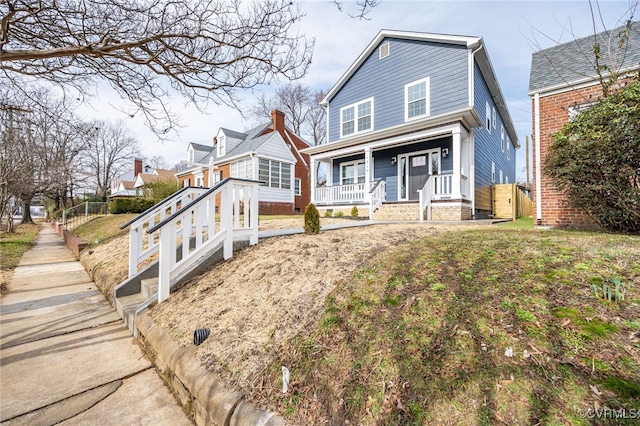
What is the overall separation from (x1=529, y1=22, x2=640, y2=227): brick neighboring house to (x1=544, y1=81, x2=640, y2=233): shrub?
1.22m

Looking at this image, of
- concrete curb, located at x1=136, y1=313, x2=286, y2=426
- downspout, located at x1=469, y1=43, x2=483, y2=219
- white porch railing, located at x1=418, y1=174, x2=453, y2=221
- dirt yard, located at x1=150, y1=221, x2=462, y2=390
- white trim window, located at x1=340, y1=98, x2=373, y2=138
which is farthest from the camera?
white trim window, located at x1=340, y1=98, x2=373, y2=138

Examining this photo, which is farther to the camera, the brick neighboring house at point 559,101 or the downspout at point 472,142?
the downspout at point 472,142

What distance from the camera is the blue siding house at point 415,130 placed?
996 cm

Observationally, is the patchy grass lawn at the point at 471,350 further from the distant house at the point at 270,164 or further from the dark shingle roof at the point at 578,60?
the distant house at the point at 270,164

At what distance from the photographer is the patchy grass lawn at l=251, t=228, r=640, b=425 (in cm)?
141

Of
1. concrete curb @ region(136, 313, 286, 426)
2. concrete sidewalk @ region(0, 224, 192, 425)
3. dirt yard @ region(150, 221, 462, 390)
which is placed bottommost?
concrete sidewalk @ region(0, 224, 192, 425)

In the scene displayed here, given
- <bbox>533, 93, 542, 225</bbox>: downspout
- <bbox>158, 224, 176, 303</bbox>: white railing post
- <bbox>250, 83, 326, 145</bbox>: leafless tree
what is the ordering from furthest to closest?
1. <bbox>250, 83, 326, 145</bbox>: leafless tree
2. <bbox>533, 93, 542, 225</bbox>: downspout
3. <bbox>158, 224, 176, 303</bbox>: white railing post

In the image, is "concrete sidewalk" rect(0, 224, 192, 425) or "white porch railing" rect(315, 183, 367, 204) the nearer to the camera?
"concrete sidewalk" rect(0, 224, 192, 425)

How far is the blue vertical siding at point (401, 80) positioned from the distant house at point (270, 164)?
557 centimetres

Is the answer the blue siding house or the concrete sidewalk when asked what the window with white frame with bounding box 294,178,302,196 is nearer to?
the blue siding house

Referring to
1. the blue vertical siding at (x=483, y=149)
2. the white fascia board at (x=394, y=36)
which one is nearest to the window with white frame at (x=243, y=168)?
the white fascia board at (x=394, y=36)

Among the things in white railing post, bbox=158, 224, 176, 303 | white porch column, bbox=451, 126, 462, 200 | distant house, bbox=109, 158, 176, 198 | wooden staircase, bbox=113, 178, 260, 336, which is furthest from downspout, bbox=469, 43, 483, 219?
distant house, bbox=109, 158, 176, 198

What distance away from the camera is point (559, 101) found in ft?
22.7

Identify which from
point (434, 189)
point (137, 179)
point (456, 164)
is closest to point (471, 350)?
point (456, 164)
